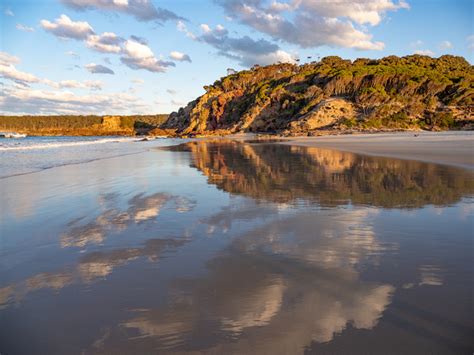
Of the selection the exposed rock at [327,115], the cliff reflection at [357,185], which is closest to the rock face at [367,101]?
the exposed rock at [327,115]

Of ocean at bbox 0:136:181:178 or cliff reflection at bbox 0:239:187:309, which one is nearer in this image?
cliff reflection at bbox 0:239:187:309

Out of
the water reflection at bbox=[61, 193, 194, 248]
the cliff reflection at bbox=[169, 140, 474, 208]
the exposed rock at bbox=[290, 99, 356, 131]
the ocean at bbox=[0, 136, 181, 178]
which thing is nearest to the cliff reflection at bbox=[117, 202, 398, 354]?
the water reflection at bbox=[61, 193, 194, 248]

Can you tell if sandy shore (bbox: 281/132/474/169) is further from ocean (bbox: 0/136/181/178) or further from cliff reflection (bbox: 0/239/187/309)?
ocean (bbox: 0/136/181/178)

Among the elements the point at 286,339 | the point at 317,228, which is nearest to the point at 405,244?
the point at 317,228

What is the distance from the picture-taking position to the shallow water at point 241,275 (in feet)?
8.23

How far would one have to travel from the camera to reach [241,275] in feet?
12.0

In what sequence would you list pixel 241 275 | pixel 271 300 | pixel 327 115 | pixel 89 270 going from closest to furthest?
1. pixel 271 300
2. pixel 241 275
3. pixel 89 270
4. pixel 327 115

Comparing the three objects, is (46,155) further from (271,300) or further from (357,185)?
(271,300)

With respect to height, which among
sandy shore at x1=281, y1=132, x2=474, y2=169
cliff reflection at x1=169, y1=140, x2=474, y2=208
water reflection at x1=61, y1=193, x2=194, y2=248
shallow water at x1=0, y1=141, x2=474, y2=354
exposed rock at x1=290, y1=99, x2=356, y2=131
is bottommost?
water reflection at x1=61, y1=193, x2=194, y2=248

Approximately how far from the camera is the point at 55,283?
359 cm

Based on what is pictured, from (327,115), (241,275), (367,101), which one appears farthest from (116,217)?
(367,101)

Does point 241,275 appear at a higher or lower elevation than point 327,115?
lower

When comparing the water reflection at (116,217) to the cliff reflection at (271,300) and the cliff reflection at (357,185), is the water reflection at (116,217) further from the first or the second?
the cliff reflection at (271,300)

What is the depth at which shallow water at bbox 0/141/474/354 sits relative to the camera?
8.23 ft
